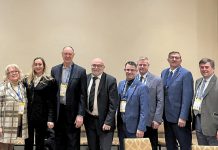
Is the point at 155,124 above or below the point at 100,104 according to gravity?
below

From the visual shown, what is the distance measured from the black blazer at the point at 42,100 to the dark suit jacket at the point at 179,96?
1596 millimetres

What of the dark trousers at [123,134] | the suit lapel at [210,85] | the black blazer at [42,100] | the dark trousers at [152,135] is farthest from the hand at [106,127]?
the suit lapel at [210,85]

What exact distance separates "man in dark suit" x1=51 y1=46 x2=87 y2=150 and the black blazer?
10 centimetres

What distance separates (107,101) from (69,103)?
52 cm

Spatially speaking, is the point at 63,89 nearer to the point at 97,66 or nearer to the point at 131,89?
the point at 97,66

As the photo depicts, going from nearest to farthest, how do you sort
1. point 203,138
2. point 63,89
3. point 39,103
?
point 203,138
point 39,103
point 63,89

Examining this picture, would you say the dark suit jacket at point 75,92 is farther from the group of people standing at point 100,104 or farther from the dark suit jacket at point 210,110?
the dark suit jacket at point 210,110

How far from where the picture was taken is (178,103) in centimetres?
423

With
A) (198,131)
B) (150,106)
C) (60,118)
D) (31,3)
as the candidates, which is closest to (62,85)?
(60,118)

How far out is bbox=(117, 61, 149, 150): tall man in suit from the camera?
13.0 ft

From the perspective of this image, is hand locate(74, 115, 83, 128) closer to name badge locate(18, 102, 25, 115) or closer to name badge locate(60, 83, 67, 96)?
name badge locate(60, 83, 67, 96)

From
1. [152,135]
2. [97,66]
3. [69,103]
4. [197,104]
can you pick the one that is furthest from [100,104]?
[197,104]

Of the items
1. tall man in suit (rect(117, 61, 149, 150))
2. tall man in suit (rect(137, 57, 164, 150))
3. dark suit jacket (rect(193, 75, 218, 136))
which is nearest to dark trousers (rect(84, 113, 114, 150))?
tall man in suit (rect(117, 61, 149, 150))

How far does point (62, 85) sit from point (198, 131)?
188 centimetres
